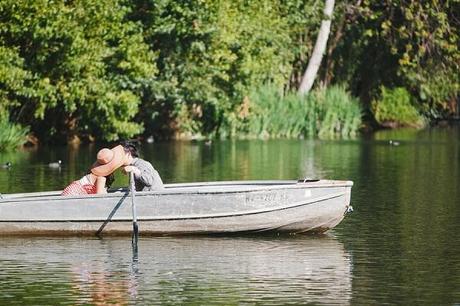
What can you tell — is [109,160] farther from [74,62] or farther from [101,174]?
[74,62]

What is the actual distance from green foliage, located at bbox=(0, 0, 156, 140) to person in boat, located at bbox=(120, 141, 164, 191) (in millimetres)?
18161

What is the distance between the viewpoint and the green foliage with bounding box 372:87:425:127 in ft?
209

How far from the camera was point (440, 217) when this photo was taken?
23.8 metres

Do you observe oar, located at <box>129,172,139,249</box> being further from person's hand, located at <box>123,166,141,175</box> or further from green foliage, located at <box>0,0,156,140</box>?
green foliage, located at <box>0,0,156,140</box>

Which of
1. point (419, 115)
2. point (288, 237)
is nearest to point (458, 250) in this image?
point (288, 237)

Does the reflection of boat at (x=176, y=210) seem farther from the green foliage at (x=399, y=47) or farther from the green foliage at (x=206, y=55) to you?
the green foliage at (x=399, y=47)

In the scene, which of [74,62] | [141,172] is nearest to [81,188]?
[141,172]

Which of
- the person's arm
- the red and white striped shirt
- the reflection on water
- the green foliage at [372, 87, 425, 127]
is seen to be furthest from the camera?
the green foliage at [372, 87, 425, 127]

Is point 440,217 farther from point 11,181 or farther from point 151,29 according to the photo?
point 151,29

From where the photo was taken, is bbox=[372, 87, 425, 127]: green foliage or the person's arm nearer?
the person's arm

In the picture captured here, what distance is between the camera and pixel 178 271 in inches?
687

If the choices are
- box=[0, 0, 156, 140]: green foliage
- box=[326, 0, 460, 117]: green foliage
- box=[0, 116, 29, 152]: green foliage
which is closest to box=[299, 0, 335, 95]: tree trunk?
box=[326, 0, 460, 117]: green foliage

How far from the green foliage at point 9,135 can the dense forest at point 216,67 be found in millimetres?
48

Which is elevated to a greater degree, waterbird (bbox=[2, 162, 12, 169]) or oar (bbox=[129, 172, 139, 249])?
waterbird (bbox=[2, 162, 12, 169])
